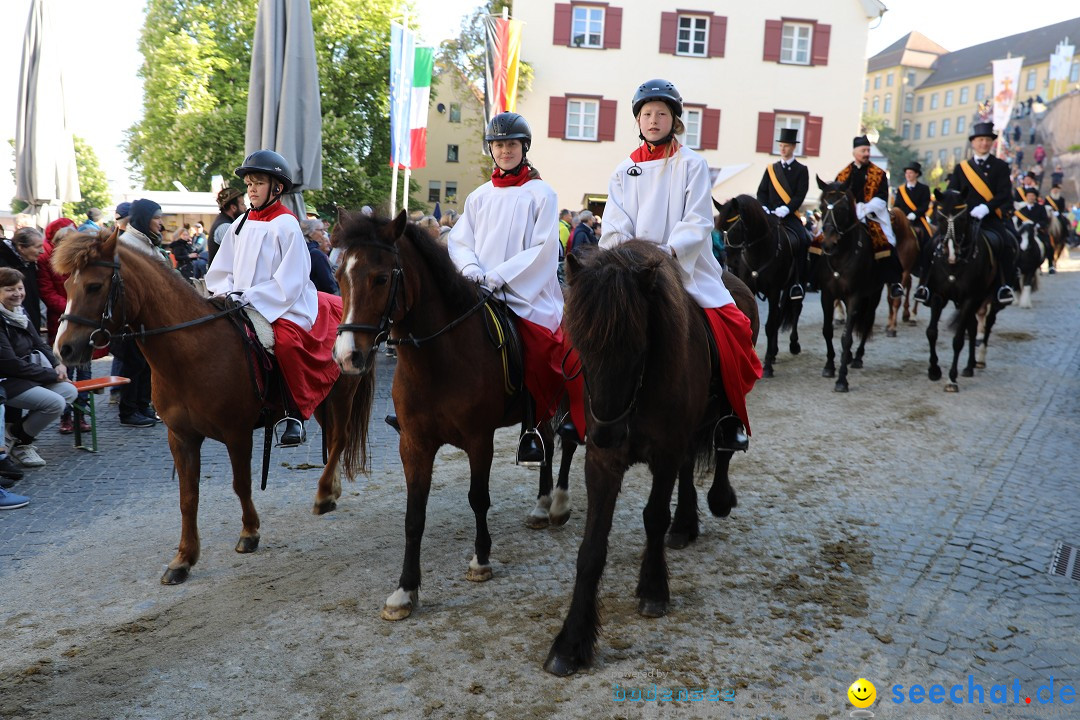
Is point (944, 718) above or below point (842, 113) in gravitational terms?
below

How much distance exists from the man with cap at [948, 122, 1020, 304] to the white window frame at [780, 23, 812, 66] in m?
21.5

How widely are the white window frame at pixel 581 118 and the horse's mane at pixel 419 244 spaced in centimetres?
2693

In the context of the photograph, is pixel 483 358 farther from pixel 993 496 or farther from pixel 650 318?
pixel 993 496

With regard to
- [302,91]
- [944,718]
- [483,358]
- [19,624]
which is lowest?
[19,624]

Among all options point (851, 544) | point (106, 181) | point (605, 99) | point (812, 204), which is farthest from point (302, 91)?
point (106, 181)

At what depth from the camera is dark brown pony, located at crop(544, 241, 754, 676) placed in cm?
365

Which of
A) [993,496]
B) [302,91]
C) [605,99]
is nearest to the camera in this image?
[993,496]

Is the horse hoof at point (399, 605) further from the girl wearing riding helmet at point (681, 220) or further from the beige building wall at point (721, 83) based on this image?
the beige building wall at point (721, 83)

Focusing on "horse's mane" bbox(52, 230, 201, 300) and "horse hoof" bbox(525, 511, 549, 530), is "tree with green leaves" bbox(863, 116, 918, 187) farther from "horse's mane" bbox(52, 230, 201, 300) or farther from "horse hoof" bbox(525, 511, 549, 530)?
"horse's mane" bbox(52, 230, 201, 300)

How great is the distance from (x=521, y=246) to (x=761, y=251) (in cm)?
674

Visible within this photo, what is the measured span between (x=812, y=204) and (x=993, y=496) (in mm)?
26894

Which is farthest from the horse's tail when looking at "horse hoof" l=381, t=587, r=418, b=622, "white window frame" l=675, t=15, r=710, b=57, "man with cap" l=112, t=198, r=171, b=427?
"white window frame" l=675, t=15, r=710, b=57

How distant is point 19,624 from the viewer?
14.5 feet

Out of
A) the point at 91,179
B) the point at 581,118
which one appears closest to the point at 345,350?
the point at 581,118
